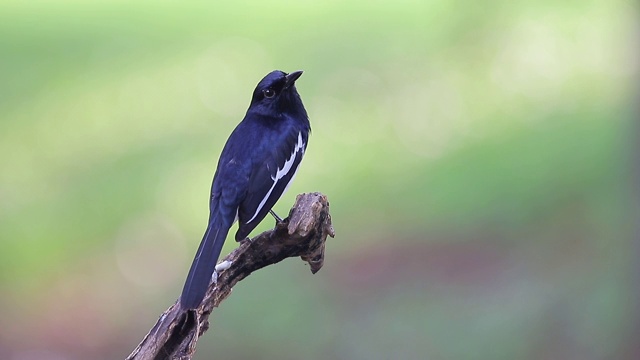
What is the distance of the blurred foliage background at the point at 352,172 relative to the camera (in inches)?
109

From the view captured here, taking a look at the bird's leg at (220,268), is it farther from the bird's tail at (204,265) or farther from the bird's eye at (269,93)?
the bird's eye at (269,93)

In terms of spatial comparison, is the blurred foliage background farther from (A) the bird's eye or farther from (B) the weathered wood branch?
(B) the weathered wood branch

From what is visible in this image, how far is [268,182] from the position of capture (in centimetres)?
191

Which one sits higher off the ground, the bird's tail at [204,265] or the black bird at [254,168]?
the black bird at [254,168]

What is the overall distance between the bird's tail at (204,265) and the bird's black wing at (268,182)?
4 centimetres

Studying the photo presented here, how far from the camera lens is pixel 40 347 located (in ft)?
9.06

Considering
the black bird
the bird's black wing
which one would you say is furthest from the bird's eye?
the bird's black wing

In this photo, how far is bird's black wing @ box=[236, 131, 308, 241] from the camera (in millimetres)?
1818

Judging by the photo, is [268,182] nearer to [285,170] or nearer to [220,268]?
[285,170]

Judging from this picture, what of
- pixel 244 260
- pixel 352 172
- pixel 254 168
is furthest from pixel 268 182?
pixel 352 172

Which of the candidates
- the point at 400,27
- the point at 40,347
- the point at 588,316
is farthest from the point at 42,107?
the point at 588,316

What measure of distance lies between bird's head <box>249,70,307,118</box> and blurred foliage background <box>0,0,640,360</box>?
28.6 inches

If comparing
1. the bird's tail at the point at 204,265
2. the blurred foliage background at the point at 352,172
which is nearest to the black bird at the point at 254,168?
the bird's tail at the point at 204,265

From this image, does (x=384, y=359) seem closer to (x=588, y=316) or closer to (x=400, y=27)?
(x=588, y=316)
